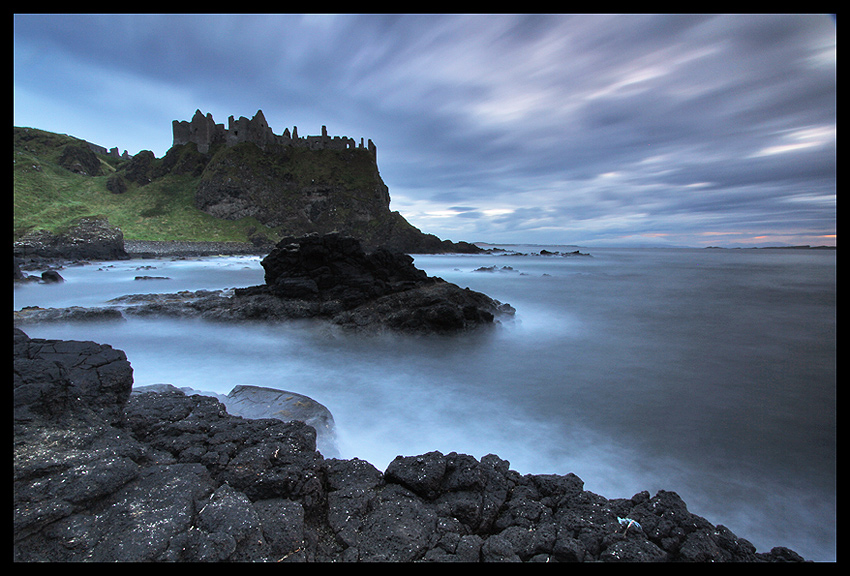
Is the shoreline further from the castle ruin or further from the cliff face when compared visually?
the castle ruin

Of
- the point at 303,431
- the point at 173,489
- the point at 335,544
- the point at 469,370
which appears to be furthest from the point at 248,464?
the point at 469,370

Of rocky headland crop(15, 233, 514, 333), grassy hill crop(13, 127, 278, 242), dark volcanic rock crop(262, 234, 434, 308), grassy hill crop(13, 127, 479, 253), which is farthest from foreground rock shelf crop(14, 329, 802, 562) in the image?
grassy hill crop(13, 127, 479, 253)

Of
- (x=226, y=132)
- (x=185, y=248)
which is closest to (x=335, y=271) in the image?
(x=185, y=248)

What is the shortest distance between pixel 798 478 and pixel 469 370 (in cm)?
589

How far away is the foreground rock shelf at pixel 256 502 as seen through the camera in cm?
211

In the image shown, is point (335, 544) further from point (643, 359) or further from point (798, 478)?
point (643, 359)

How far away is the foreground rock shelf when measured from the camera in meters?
2.11

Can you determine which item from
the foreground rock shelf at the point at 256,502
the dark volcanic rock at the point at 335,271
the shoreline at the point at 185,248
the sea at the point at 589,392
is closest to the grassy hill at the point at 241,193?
the shoreline at the point at 185,248

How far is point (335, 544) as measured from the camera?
2.40 metres

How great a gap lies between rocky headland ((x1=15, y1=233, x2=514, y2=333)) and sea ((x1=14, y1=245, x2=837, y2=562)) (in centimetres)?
62

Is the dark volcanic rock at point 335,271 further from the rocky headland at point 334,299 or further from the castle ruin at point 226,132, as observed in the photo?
the castle ruin at point 226,132

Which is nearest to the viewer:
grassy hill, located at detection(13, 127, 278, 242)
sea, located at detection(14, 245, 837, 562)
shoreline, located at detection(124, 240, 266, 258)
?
sea, located at detection(14, 245, 837, 562)

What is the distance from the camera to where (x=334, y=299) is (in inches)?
505

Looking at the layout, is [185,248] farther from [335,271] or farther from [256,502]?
[256,502]
